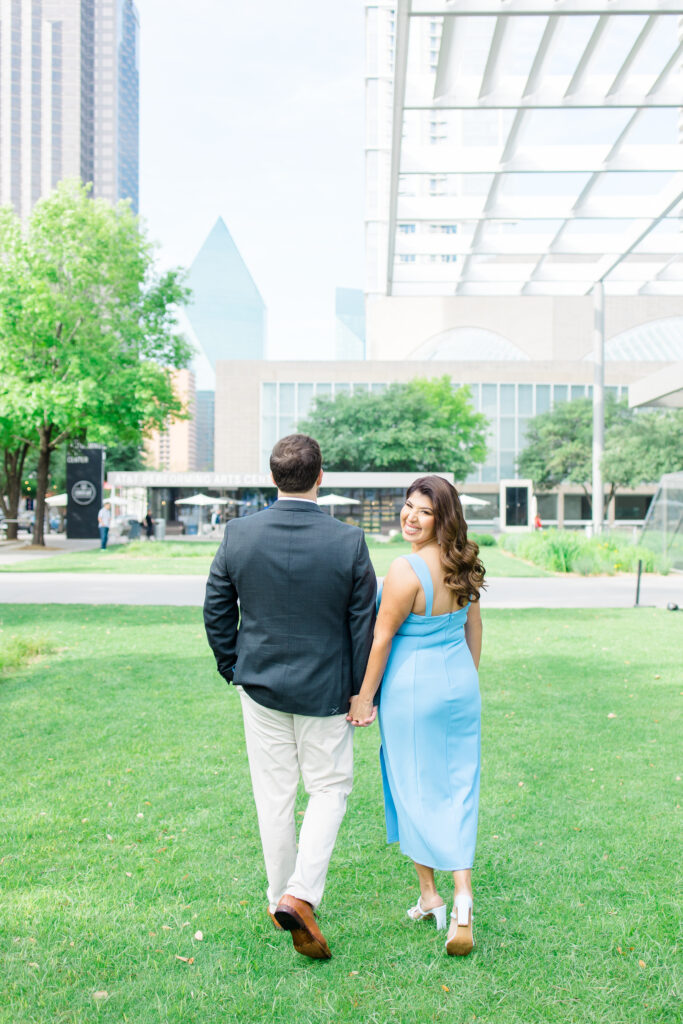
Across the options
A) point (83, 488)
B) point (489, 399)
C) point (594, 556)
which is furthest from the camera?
point (489, 399)

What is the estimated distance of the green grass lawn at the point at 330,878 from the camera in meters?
2.83

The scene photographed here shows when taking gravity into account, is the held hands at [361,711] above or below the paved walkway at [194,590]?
above

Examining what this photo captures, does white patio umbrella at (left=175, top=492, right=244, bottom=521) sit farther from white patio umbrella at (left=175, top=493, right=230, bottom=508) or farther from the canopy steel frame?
the canopy steel frame

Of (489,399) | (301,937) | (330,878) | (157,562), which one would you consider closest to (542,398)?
(489,399)

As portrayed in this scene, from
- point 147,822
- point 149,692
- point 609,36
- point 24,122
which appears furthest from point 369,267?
point 24,122

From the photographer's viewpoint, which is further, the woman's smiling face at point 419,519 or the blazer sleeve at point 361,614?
the woman's smiling face at point 419,519

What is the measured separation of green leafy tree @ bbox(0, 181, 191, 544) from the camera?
27.1 metres

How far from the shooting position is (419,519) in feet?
10.3

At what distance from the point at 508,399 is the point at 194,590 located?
60654 mm

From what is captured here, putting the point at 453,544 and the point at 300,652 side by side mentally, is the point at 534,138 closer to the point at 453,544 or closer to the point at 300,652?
the point at 453,544

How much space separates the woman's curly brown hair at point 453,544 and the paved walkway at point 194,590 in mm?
10942

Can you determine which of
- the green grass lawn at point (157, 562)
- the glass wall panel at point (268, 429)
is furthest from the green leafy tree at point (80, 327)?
the glass wall panel at point (268, 429)

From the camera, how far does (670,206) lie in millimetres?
12648

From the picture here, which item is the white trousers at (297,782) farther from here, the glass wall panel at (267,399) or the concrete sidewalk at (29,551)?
the glass wall panel at (267,399)
